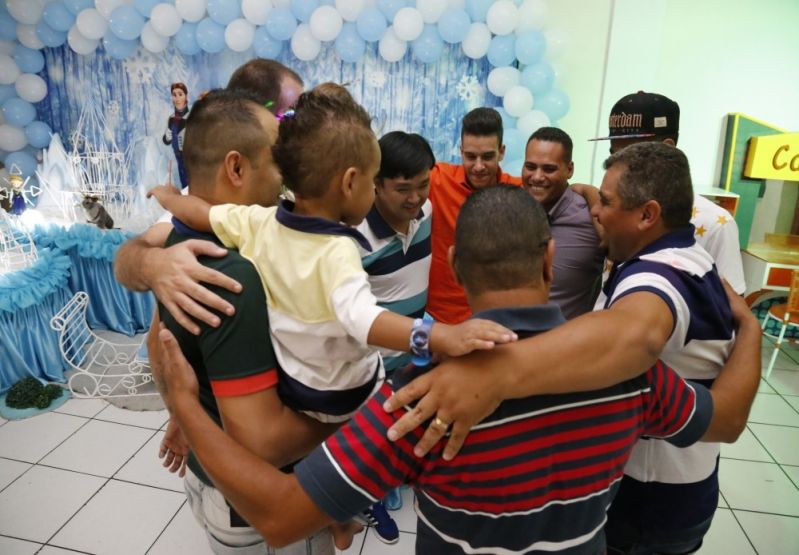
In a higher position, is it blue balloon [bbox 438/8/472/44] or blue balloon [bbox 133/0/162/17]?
blue balloon [bbox 133/0/162/17]

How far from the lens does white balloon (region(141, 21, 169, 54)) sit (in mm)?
5086

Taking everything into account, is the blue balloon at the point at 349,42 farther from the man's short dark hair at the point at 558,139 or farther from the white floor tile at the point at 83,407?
→ the white floor tile at the point at 83,407

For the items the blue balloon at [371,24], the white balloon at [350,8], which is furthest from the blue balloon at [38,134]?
the blue balloon at [371,24]

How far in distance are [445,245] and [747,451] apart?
2547mm

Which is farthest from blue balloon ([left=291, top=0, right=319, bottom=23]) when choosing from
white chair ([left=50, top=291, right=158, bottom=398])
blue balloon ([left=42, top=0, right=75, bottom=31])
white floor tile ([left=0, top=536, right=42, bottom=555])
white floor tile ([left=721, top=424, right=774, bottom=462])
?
white floor tile ([left=721, top=424, right=774, bottom=462])

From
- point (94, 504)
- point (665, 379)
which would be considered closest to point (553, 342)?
point (665, 379)

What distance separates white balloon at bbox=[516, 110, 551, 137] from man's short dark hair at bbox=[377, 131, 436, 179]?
9.41 ft

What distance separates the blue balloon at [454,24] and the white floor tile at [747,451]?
12.5 ft

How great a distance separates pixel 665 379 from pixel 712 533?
7.50 ft

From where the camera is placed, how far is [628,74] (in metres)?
4.91

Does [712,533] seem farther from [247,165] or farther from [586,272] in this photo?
[247,165]

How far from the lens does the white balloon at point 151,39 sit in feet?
16.7

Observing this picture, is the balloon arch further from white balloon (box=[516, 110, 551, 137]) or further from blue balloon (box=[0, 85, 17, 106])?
blue balloon (box=[0, 85, 17, 106])

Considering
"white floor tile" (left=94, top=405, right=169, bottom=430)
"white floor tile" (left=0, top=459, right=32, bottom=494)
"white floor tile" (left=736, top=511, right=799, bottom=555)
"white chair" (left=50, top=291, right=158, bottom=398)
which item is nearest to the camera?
"white floor tile" (left=736, top=511, right=799, bottom=555)
